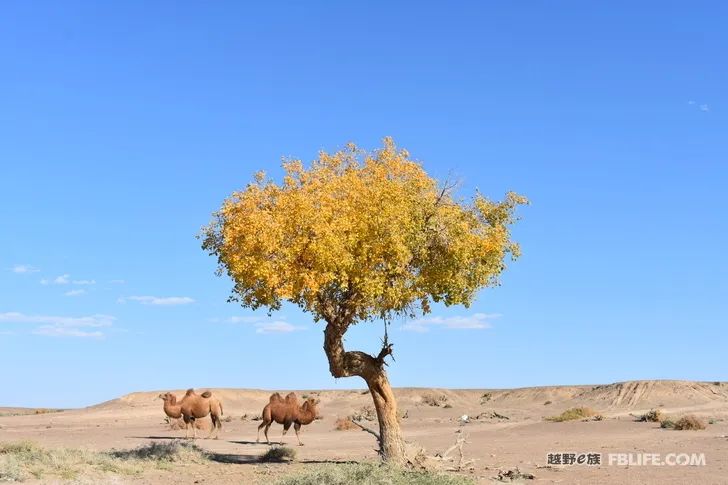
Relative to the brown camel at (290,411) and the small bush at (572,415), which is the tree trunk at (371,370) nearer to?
the brown camel at (290,411)

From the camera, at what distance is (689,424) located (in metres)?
36.3

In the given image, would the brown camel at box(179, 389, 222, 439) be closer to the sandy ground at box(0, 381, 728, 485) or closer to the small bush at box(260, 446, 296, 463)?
the sandy ground at box(0, 381, 728, 485)

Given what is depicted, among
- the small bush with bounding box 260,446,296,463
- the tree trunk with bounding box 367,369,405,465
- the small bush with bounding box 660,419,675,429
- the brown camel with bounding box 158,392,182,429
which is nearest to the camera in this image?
the tree trunk with bounding box 367,369,405,465

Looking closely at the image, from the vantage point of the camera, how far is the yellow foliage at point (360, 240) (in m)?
20.7

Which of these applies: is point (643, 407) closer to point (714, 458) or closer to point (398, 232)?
point (714, 458)

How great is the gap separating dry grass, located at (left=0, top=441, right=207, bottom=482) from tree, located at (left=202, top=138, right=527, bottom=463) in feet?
19.2

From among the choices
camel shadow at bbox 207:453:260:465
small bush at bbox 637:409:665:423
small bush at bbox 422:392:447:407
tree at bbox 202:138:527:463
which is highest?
tree at bbox 202:138:527:463

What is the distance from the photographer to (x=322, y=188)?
2195 cm

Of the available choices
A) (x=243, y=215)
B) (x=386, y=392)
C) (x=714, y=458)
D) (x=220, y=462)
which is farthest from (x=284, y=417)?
(x=714, y=458)

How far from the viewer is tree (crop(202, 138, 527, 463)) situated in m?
20.8

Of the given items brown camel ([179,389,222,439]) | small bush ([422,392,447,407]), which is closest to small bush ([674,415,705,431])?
brown camel ([179,389,222,439])

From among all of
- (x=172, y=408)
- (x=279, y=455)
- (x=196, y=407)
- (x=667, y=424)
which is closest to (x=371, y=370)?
(x=279, y=455)

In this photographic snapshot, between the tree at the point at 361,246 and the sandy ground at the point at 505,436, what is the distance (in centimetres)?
437

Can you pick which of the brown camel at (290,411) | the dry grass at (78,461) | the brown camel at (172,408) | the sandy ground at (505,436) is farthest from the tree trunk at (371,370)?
the brown camel at (172,408)
